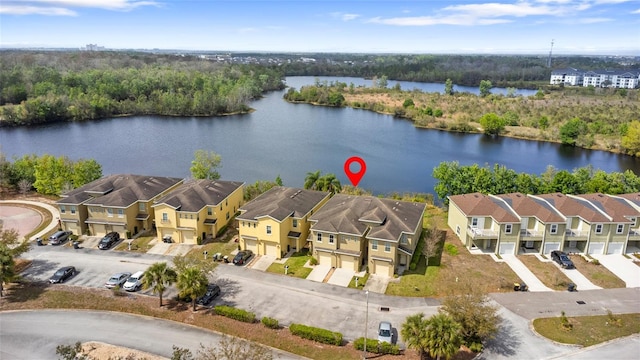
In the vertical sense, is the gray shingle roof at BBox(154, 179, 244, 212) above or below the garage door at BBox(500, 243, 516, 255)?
above

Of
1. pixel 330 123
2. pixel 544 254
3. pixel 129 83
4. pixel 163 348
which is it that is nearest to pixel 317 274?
pixel 163 348

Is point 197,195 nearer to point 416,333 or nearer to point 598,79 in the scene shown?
point 416,333

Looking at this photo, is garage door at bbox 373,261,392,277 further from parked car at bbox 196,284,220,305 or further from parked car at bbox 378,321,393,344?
parked car at bbox 196,284,220,305

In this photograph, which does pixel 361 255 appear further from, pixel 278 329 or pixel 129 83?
pixel 129 83

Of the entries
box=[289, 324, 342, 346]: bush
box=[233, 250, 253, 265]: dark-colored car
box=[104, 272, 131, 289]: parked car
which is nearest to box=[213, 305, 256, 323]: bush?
box=[289, 324, 342, 346]: bush

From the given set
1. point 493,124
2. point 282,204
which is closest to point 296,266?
point 282,204

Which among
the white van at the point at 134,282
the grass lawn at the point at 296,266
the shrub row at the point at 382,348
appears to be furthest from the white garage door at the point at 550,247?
the white van at the point at 134,282

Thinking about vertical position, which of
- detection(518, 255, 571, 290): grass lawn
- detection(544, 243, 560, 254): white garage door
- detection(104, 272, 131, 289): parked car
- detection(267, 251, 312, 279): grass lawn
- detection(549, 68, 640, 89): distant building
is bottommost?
detection(267, 251, 312, 279): grass lawn
